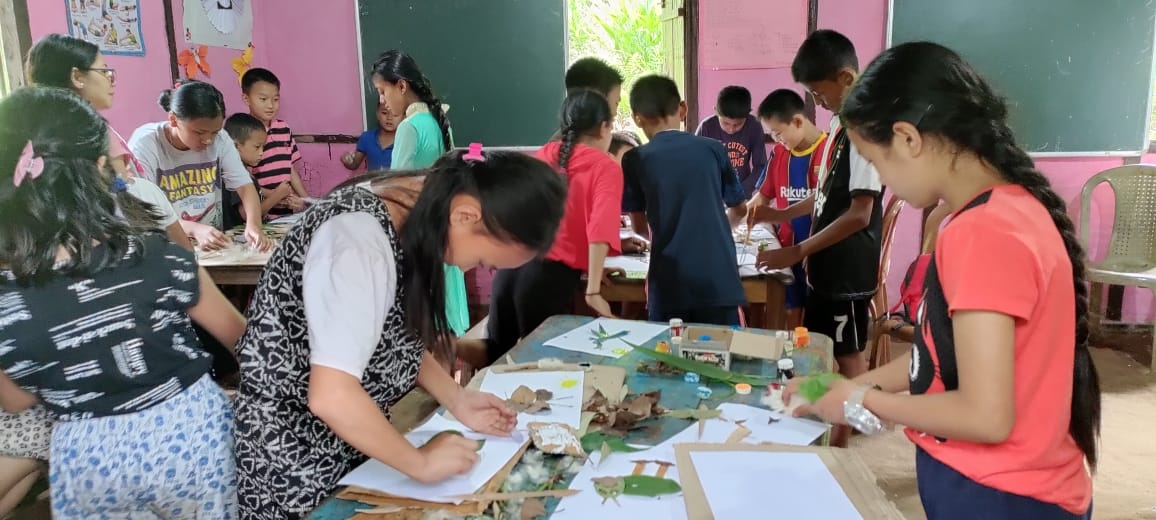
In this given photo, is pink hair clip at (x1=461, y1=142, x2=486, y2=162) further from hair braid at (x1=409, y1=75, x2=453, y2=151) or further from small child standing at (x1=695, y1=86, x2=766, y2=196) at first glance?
small child standing at (x1=695, y1=86, x2=766, y2=196)

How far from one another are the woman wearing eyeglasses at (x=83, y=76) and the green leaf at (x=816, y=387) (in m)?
2.12

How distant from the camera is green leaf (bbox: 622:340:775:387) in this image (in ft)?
5.17

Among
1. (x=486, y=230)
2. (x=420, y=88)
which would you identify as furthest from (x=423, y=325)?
(x=420, y=88)

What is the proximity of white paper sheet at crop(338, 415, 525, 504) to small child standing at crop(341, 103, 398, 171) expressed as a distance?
3.43m

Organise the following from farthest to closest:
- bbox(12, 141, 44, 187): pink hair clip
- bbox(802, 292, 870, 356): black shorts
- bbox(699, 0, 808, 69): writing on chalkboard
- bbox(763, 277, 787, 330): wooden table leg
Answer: bbox(699, 0, 808, 69): writing on chalkboard < bbox(763, 277, 787, 330): wooden table leg < bbox(802, 292, 870, 356): black shorts < bbox(12, 141, 44, 187): pink hair clip

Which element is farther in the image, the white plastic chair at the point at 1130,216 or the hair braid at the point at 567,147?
the white plastic chair at the point at 1130,216

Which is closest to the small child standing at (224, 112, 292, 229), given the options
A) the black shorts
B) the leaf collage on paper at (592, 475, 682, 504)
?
the black shorts

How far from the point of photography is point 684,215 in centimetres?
229

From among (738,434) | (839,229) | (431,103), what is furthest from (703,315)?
(431,103)

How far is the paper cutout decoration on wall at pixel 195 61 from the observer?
393cm

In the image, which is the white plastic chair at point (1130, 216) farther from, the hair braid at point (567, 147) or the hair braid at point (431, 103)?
the hair braid at point (431, 103)

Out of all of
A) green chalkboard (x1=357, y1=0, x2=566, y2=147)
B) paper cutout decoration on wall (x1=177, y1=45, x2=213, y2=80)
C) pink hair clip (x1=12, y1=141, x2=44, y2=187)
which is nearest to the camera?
pink hair clip (x1=12, y1=141, x2=44, y2=187)

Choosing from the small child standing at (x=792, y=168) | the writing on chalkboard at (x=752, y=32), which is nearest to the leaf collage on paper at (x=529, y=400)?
the small child standing at (x=792, y=168)

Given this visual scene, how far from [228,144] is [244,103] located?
141cm
